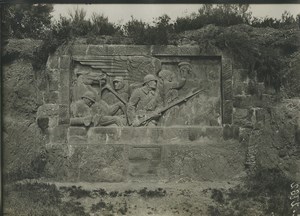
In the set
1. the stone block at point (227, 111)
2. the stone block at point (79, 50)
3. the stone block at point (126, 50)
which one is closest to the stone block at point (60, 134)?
the stone block at point (79, 50)

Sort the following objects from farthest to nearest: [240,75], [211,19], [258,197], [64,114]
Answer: [211,19] < [240,75] < [64,114] < [258,197]

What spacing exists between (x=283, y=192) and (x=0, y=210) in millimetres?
5662

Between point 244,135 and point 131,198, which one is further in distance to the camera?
point 244,135

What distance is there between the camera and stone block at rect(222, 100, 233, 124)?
11.1 meters

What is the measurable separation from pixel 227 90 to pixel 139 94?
194 centimetres

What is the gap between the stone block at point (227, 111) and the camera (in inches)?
438

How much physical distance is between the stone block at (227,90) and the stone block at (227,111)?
95 mm

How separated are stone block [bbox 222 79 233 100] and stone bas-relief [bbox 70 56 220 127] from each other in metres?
0.21

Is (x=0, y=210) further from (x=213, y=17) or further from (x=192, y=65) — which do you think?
(x=213, y=17)

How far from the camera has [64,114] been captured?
36.2ft

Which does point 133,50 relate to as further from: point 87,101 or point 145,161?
point 145,161

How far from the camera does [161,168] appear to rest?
10969 mm

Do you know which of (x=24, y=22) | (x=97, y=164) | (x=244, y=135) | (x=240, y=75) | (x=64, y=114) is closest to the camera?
(x=97, y=164)

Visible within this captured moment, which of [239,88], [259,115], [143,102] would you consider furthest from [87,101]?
[259,115]
